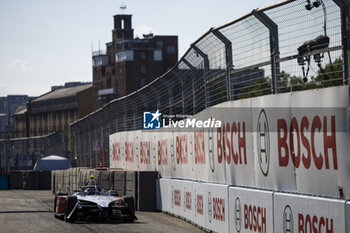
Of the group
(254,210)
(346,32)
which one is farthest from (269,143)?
(346,32)

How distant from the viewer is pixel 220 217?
14461 mm

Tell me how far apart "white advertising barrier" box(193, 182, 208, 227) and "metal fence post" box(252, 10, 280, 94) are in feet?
13.9

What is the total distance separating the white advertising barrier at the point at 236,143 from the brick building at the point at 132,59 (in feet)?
363

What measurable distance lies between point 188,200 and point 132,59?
365 ft

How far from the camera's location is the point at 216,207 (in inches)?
585

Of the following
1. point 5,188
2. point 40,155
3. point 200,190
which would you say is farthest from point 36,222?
point 40,155

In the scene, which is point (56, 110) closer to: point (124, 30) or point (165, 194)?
point (124, 30)

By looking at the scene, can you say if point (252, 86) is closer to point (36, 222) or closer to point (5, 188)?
point (36, 222)

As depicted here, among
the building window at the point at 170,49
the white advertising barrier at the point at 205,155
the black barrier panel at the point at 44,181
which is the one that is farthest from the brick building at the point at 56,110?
the white advertising barrier at the point at 205,155

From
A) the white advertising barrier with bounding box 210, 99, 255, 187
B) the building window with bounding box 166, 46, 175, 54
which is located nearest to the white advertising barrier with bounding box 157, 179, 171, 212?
the white advertising barrier with bounding box 210, 99, 255, 187

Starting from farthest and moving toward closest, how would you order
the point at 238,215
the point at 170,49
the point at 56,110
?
the point at 56,110 < the point at 170,49 < the point at 238,215

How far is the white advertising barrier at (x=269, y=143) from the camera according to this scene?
11477 millimetres

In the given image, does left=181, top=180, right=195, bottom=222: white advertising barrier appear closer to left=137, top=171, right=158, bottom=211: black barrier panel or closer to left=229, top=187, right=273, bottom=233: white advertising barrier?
left=137, top=171, right=158, bottom=211: black barrier panel

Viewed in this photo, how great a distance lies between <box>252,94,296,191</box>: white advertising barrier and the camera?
37.7 feet
